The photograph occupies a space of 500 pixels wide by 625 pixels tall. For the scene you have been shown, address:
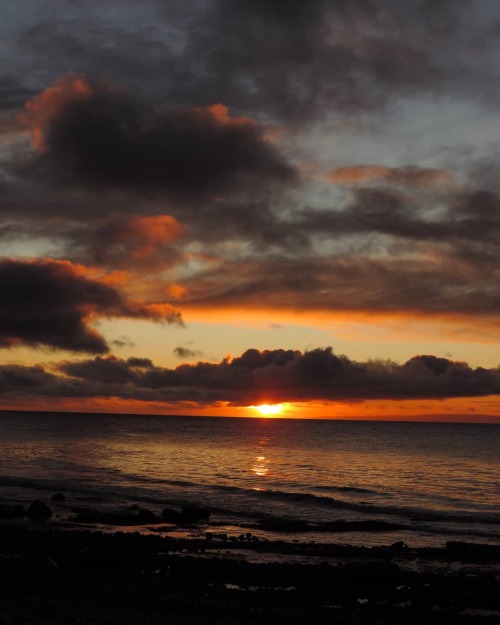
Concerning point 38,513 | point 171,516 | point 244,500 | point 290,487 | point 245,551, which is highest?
point 245,551

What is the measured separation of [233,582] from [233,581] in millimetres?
94

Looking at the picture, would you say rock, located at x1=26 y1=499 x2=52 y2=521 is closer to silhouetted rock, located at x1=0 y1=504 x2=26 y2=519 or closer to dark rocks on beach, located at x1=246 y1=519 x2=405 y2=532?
silhouetted rock, located at x1=0 y1=504 x2=26 y2=519

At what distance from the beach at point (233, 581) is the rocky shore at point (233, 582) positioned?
5 centimetres

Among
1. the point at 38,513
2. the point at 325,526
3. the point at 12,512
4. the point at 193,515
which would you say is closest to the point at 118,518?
the point at 193,515

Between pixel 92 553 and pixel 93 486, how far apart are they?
3975 cm

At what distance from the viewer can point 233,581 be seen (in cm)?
2738

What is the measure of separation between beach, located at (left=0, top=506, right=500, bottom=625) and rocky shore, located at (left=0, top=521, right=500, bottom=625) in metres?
0.05

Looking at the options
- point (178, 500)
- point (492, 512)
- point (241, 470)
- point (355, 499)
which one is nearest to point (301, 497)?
point (355, 499)

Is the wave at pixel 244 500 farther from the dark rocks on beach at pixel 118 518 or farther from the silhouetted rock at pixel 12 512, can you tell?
the silhouetted rock at pixel 12 512

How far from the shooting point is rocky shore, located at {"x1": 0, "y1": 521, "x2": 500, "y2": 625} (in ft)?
73.7

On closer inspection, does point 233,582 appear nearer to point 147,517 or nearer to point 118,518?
point 147,517

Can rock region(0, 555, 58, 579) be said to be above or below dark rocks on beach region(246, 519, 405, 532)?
above

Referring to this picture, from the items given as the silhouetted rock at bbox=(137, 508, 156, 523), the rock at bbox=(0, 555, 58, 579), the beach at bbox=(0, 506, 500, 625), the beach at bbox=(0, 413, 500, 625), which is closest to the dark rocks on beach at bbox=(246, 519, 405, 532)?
the beach at bbox=(0, 413, 500, 625)

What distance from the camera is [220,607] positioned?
23109mm
